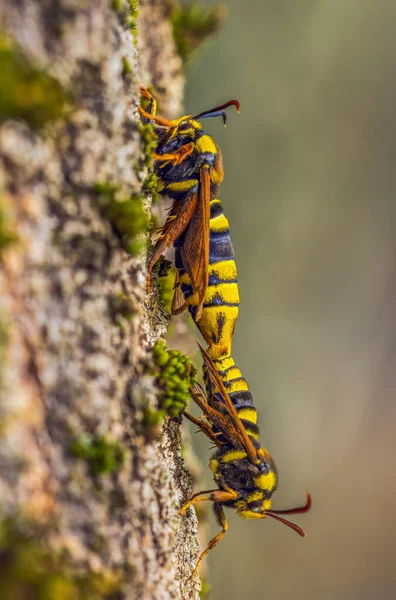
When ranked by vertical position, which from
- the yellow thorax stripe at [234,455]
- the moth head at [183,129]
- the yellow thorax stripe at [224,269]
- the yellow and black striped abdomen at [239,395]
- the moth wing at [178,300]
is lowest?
the yellow thorax stripe at [234,455]

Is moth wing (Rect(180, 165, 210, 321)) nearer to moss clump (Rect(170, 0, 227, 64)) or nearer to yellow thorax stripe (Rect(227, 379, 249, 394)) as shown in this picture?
yellow thorax stripe (Rect(227, 379, 249, 394))

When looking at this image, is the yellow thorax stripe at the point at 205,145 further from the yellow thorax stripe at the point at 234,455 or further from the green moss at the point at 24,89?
the yellow thorax stripe at the point at 234,455

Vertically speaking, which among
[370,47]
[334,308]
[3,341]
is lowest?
[334,308]

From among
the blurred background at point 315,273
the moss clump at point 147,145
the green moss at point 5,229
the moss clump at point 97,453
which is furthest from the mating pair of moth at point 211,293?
the blurred background at point 315,273

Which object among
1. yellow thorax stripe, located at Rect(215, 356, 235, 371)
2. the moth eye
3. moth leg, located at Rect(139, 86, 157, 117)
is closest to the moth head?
the moth eye

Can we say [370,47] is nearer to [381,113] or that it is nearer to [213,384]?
[381,113]

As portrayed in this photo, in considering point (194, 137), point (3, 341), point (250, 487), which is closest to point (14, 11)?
point (3, 341)

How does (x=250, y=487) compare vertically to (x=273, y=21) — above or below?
below

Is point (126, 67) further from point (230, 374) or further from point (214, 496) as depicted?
point (214, 496)
